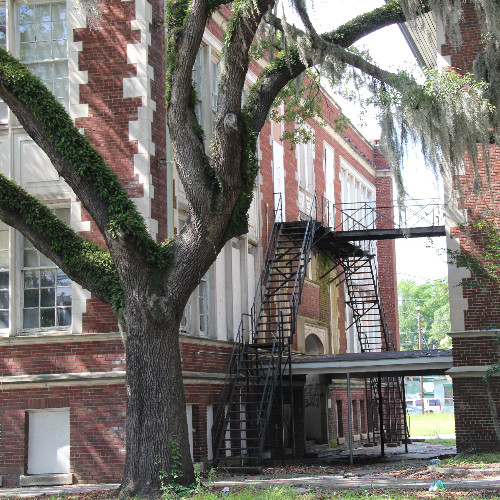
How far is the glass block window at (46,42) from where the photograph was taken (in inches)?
654

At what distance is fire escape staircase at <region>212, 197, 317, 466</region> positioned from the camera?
57.6ft

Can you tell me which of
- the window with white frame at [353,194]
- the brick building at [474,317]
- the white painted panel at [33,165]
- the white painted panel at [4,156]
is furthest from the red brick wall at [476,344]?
the window with white frame at [353,194]

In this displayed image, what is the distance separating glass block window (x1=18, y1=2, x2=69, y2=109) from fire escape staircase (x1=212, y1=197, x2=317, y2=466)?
6.80 meters

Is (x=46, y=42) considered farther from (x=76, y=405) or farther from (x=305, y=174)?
(x=305, y=174)

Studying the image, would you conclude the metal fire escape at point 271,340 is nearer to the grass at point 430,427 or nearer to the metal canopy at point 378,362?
the metal canopy at point 378,362

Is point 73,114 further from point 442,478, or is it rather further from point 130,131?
point 442,478

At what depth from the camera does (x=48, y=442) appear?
15625 millimetres

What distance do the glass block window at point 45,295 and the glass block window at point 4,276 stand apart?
0.32m

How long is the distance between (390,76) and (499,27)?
3067 mm

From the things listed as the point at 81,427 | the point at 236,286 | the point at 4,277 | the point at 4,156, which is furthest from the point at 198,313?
the point at 4,156

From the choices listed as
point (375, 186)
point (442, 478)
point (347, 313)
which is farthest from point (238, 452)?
point (375, 186)

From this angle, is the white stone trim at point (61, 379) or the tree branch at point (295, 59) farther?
the white stone trim at point (61, 379)

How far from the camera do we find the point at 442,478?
13500mm

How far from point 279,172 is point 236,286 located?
16.4 ft
